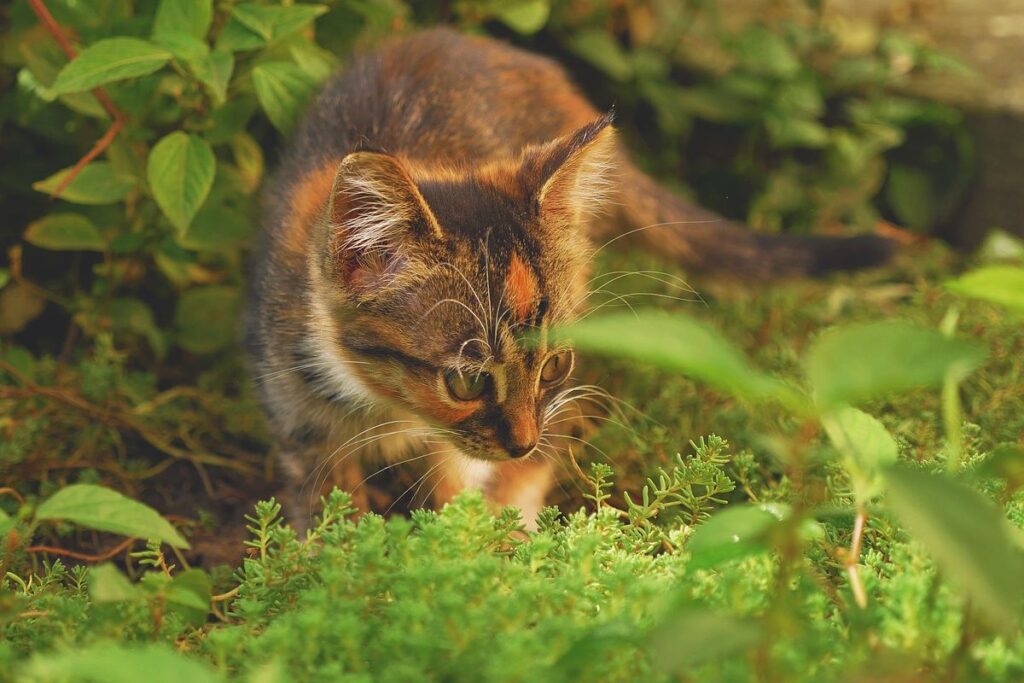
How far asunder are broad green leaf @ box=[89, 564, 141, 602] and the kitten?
40.3 inches

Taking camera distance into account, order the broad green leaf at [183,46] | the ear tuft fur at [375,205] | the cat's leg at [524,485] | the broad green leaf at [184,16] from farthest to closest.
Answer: the cat's leg at [524,485] < the broad green leaf at [184,16] < the broad green leaf at [183,46] < the ear tuft fur at [375,205]

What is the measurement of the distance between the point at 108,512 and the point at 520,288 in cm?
118

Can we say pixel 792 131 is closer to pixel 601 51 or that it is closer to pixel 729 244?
pixel 601 51

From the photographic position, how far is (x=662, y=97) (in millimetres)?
4715

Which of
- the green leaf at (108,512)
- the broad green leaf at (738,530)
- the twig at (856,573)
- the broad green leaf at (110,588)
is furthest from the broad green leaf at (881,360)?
the broad green leaf at (110,588)

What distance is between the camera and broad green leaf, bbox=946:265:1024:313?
4.72ft

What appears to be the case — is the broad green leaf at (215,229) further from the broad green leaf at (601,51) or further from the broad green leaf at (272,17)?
Answer: the broad green leaf at (601,51)

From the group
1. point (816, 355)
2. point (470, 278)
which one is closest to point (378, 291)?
point (470, 278)

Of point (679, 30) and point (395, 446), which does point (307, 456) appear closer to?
point (395, 446)

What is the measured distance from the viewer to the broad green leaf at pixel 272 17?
2.92m

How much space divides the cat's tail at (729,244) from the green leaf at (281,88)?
3.83ft

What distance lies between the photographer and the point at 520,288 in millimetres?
2602

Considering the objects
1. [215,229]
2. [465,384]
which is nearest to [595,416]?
[465,384]

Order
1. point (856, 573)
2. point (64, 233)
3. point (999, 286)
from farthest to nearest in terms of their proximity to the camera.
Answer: point (64, 233)
point (856, 573)
point (999, 286)
